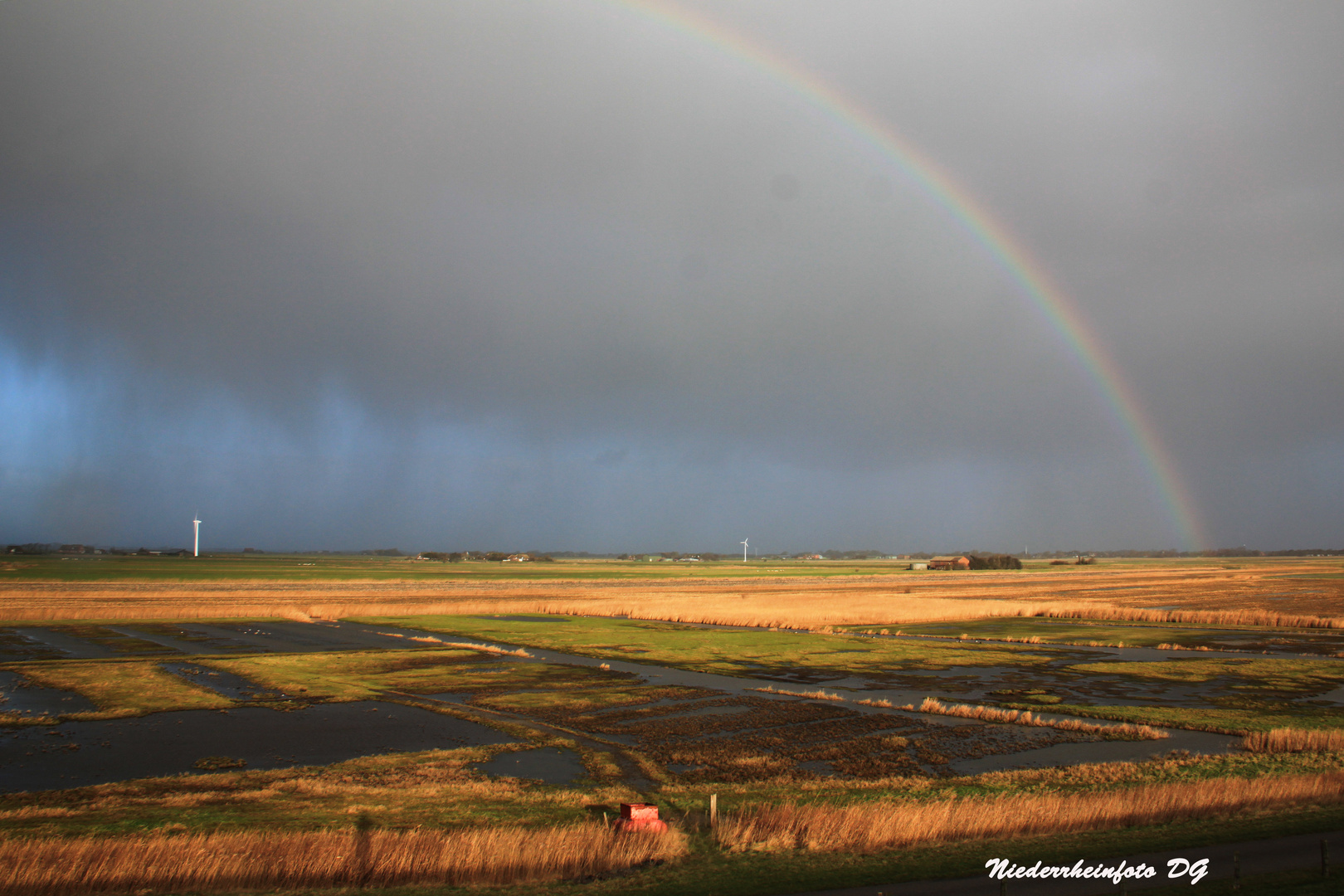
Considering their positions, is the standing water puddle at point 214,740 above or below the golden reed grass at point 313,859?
below

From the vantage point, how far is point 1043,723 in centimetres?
3042

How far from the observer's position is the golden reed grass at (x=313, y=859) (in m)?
14.7

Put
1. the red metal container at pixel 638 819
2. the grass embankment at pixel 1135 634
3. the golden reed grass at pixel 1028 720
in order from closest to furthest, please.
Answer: the red metal container at pixel 638 819 → the golden reed grass at pixel 1028 720 → the grass embankment at pixel 1135 634

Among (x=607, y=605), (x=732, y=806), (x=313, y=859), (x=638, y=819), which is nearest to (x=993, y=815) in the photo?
(x=732, y=806)

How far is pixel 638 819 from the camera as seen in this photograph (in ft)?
56.5

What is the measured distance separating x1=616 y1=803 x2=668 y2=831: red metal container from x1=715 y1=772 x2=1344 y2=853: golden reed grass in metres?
1.37

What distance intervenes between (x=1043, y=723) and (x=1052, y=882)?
59.7 feet

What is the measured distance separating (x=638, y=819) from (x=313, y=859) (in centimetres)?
631

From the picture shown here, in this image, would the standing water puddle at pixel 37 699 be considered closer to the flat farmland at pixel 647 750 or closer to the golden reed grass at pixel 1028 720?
the flat farmland at pixel 647 750

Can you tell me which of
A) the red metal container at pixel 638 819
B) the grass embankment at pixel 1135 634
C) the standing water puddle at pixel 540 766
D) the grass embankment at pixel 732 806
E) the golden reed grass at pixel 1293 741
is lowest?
the grass embankment at pixel 1135 634

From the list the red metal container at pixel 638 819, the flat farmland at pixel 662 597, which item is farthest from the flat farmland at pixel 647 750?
the flat farmland at pixel 662 597

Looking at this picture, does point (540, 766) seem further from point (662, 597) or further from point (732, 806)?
point (662, 597)

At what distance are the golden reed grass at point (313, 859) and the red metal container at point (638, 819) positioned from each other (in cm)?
20

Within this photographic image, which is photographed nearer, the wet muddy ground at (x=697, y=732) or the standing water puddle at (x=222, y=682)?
the wet muddy ground at (x=697, y=732)
